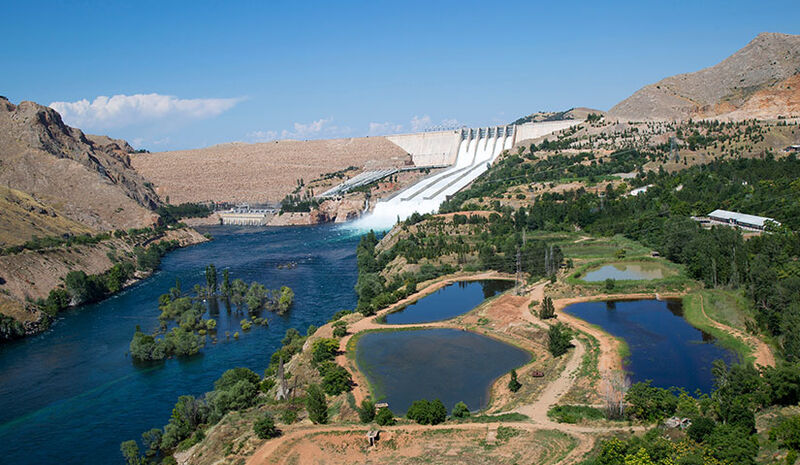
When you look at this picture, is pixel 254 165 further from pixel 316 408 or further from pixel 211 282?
pixel 316 408

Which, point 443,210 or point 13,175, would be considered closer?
point 443,210

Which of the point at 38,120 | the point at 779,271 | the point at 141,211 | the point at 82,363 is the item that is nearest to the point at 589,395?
the point at 779,271

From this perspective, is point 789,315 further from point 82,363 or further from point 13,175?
point 13,175

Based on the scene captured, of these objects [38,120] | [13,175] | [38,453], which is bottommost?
[38,453]

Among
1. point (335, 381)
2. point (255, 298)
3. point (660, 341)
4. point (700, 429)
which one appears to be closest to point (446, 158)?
point (255, 298)

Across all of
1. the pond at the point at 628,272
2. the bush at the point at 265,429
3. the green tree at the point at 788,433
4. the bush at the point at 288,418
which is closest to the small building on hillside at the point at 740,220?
the pond at the point at 628,272

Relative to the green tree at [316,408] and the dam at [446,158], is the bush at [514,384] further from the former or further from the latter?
the dam at [446,158]

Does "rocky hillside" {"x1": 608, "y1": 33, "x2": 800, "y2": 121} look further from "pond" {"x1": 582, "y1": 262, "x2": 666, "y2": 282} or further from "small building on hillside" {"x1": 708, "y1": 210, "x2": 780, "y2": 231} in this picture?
"pond" {"x1": 582, "y1": 262, "x2": 666, "y2": 282}
